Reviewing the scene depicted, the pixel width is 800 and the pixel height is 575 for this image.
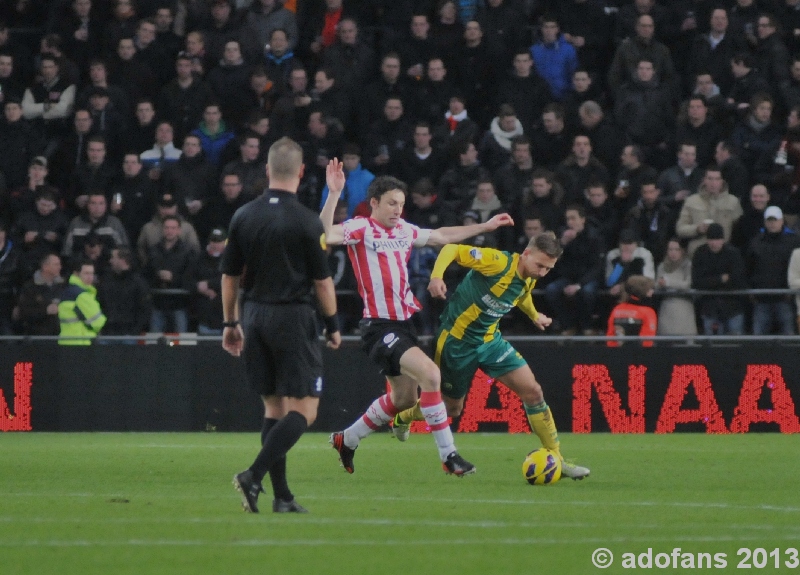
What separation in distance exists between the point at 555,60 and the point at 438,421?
31.7ft

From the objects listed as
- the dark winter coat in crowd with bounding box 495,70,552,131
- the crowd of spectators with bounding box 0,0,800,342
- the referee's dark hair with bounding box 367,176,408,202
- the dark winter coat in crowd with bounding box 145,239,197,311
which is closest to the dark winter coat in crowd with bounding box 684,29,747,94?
the crowd of spectators with bounding box 0,0,800,342

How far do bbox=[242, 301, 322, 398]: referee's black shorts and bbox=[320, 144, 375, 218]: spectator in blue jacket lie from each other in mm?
9716

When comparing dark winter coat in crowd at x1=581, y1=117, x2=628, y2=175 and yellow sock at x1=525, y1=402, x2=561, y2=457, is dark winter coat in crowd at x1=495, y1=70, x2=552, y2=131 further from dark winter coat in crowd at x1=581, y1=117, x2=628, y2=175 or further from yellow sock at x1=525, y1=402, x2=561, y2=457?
yellow sock at x1=525, y1=402, x2=561, y2=457

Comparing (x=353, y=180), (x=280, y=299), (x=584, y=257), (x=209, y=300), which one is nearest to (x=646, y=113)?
(x=584, y=257)

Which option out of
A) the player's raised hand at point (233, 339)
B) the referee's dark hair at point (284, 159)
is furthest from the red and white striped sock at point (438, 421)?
the referee's dark hair at point (284, 159)

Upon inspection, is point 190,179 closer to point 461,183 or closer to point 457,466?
point 461,183

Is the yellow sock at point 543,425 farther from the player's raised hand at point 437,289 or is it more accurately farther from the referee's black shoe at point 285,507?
the referee's black shoe at point 285,507

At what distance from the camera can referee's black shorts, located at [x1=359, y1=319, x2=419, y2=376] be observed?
11.5m

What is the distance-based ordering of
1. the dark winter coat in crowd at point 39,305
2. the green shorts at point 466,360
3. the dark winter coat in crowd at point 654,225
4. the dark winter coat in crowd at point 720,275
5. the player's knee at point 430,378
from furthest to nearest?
the dark winter coat in crowd at point 39,305, the dark winter coat in crowd at point 654,225, the dark winter coat in crowd at point 720,275, the green shorts at point 466,360, the player's knee at point 430,378

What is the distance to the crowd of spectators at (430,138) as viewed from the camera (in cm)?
1777

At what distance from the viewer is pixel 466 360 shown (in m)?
12.1

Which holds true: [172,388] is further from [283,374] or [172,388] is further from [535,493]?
[283,374]

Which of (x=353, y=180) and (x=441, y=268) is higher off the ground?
(x=353, y=180)

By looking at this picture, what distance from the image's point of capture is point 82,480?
37.3ft
